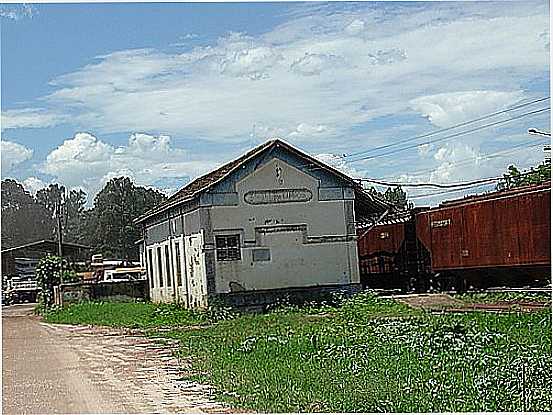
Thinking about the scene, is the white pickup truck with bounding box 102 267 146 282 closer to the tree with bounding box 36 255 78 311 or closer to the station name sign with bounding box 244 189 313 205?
the tree with bounding box 36 255 78 311

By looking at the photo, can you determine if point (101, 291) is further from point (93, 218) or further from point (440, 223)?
point (93, 218)

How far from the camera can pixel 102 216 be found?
35562mm

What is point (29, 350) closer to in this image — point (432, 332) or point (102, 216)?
point (432, 332)

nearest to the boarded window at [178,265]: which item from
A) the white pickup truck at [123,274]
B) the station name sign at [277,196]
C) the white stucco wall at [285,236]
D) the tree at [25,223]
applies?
the white stucco wall at [285,236]

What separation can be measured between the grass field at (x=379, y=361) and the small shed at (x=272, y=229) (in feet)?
9.35

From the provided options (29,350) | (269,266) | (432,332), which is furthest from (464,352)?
(269,266)

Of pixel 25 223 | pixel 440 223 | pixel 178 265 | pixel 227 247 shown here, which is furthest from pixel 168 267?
pixel 25 223

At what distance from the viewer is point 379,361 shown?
918 cm

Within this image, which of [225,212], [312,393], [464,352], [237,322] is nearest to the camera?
[312,393]

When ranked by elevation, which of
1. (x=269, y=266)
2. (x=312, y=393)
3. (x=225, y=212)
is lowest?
(x=312, y=393)

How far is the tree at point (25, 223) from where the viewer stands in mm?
19781

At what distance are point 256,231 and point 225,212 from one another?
0.76 m

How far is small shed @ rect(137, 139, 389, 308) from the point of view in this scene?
60.2 feet

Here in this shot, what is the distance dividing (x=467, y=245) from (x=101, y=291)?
10.1 meters
